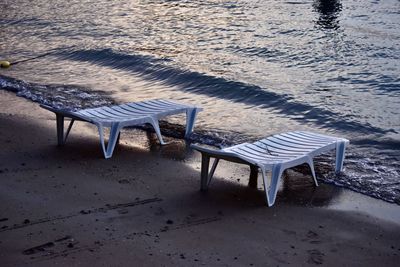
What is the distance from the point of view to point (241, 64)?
593 inches

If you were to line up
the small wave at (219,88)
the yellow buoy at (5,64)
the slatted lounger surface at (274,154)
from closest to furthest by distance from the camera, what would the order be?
the slatted lounger surface at (274,154)
the small wave at (219,88)
the yellow buoy at (5,64)

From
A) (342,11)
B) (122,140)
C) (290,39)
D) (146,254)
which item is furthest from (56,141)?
(342,11)

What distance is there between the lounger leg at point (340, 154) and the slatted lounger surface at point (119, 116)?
2105 millimetres

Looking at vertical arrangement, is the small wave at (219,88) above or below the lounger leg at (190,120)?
below

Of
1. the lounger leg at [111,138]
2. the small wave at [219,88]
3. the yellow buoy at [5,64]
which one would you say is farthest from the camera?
the yellow buoy at [5,64]

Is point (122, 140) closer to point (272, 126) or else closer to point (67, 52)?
point (272, 126)

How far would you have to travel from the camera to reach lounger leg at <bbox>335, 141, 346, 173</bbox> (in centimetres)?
804

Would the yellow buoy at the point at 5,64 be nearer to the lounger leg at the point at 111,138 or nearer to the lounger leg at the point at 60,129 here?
the lounger leg at the point at 60,129

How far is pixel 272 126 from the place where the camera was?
1092cm

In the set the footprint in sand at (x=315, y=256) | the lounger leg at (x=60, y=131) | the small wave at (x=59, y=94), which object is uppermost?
the footprint in sand at (x=315, y=256)

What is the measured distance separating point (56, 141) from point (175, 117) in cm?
238

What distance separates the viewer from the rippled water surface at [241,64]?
10.8 meters

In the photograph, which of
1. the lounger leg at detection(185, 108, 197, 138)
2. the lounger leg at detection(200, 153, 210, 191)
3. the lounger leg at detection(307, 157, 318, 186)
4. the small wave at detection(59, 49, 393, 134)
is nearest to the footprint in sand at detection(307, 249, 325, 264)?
the lounger leg at detection(307, 157, 318, 186)

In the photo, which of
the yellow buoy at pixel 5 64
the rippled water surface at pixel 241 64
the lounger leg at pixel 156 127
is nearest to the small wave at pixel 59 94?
the rippled water surface at pixel 241 64
